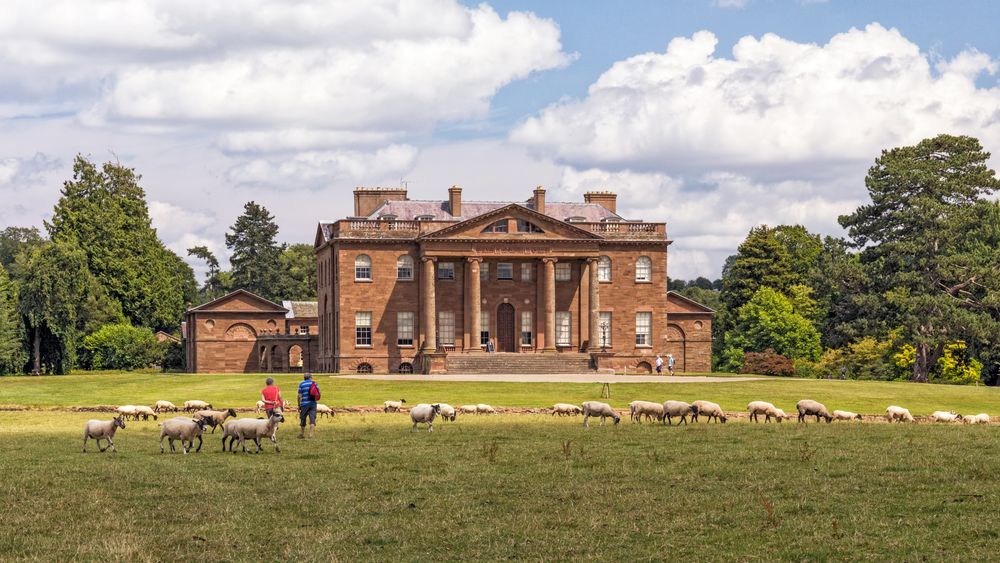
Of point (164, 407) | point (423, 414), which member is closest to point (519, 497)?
point (423, 414)

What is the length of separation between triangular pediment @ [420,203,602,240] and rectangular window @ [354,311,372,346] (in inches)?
286

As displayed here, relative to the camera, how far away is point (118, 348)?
106 metres

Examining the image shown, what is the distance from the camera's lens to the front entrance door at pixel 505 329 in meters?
89.0

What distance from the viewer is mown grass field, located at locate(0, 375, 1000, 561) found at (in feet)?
56.6

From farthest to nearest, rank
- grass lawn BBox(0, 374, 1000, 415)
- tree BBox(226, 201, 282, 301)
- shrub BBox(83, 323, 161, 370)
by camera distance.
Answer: tree BBox(226, 201, 282, 301) < shrub BBox(83, 323, 161, 370) < grass lawn BBox(0, 374, 1000, 415)

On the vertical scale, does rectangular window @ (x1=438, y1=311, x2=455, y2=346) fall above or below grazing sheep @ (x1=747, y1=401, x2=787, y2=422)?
above

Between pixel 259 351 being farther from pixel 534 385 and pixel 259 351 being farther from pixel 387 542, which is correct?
pixel 387 542

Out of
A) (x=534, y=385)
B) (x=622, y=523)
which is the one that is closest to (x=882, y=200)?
(x=534, y=385)

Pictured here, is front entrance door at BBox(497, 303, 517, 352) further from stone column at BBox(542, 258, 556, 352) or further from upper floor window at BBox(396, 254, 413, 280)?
upper floor window at BBox(396, 254, 413, 280)

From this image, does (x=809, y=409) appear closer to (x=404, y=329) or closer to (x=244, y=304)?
(x=404, y=329)

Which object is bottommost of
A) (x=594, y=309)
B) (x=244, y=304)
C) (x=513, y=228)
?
(x=594, y=309)

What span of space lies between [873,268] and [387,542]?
7699 centimetres

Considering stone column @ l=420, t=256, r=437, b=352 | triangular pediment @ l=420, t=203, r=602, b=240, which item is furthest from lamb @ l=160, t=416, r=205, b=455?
triangular pediment @ l=420, t=203, r=602, b=240

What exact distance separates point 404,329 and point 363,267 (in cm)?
516
